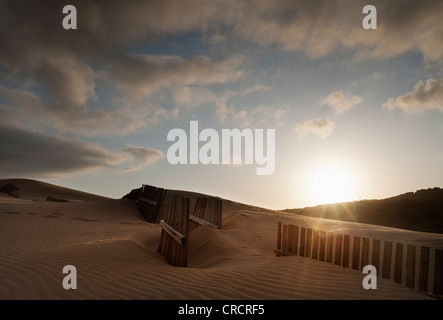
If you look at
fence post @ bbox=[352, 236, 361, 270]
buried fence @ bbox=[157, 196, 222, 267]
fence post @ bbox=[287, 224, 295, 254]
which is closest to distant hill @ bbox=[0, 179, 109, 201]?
buried fence @ bbox=[157, 196, 222, 267]

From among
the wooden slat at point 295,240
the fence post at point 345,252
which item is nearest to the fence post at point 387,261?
the fence post at point 345,252

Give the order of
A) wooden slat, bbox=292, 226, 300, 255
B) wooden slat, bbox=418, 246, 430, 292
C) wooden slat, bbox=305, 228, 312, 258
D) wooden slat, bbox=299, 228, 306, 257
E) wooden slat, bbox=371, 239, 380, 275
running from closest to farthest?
wooden slat, bbox=418, 246, 430, 292 < wooden slat, bbox=371, 239, 380, 275 < wooden slat, bbox=305, 228, 312, 258 < wooden slat, bbox=299, 228, 306, 257 < wooden slat, bbox=292, 226, 300, 255

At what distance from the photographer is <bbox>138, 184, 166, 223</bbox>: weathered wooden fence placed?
55.1ft

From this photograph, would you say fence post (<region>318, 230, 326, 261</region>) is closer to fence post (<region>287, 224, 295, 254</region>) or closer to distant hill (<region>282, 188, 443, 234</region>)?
fence post (<region>287, 224, 295, 254</region>)

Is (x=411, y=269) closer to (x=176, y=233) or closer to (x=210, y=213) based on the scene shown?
(x=176, y=233)

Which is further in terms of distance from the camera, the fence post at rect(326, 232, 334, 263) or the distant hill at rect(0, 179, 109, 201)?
the distant hill at rect(0, 179, 109, 201)

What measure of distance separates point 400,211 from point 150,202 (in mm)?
19230

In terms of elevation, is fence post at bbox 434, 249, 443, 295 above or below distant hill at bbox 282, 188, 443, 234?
above

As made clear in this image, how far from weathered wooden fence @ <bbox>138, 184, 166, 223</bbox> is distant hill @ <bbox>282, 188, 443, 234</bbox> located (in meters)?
16.3

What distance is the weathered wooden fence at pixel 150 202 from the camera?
1680cm

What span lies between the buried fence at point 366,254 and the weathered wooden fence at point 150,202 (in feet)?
32.1

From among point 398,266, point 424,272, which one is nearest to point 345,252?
point 398,266
